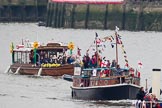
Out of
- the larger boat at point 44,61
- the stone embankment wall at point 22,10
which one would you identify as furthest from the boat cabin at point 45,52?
the stone embankment wall at point 22,10

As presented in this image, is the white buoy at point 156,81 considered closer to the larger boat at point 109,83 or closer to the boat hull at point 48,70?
the larger boat at point 109,83

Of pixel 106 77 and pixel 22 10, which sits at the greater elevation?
pixel 22 10

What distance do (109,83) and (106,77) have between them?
0.31 m

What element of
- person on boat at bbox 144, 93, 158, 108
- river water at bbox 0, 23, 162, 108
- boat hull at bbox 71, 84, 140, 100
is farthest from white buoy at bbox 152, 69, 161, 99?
boat hull at bbox 71, 84, 140, 100

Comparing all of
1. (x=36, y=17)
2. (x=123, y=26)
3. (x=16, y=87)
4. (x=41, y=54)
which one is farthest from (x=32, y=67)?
(x=36, y=17)

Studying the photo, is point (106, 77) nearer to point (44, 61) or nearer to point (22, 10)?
point (44, 61)

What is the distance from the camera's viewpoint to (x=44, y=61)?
65125 mm

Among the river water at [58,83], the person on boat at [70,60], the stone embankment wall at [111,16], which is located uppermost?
the stone embankment wall at [111,16]

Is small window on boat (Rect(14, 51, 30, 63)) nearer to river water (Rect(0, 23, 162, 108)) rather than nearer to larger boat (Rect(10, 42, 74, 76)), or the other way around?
larger boat (Rect(10, 42, 74, 76))

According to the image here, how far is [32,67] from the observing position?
65.4 m

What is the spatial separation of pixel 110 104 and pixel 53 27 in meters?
90.3

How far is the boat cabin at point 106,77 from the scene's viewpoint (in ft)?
160

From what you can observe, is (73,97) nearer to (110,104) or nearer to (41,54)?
(110,104)

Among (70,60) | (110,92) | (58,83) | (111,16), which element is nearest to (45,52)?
(70,60)
